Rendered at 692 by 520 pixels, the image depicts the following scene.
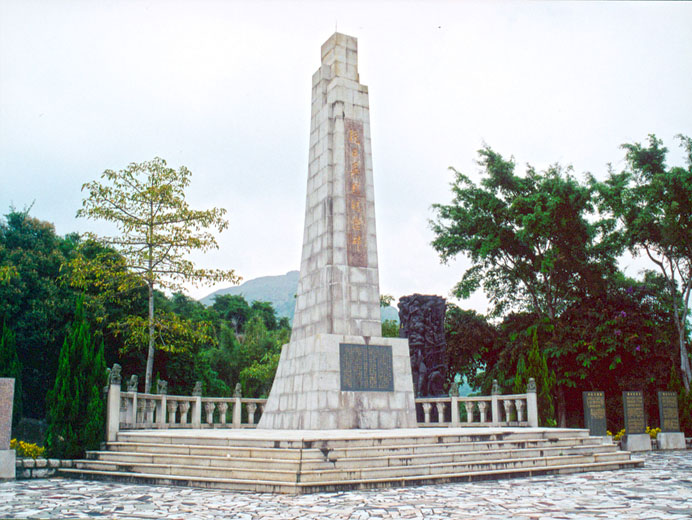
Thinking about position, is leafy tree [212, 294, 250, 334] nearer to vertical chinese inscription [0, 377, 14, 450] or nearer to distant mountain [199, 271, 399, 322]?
vertical chinese inscription [0, 377, 14, 450]

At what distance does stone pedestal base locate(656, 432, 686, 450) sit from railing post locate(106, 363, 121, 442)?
525 inches

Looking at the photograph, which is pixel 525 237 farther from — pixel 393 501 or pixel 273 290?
pixel 273 290

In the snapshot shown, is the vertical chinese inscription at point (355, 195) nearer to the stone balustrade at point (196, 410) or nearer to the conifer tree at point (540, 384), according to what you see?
the stone balustrade at point (196, 410)

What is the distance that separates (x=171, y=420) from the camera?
48.7 ft

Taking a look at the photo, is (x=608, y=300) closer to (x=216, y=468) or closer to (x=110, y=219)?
(x=110, y=219)

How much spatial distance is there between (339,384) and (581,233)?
619 inches

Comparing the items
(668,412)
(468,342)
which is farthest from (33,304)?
(668,412)

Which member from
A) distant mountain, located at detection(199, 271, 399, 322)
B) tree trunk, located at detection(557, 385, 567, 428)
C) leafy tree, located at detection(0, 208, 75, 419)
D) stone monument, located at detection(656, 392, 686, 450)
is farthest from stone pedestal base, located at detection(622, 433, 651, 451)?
distant mountain, located at detection(199, 271, 399, 322)

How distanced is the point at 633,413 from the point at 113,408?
1188 cm

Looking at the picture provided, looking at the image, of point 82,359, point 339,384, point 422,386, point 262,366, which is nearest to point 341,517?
point 339,384

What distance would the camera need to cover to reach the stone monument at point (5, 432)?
1035 centimetres

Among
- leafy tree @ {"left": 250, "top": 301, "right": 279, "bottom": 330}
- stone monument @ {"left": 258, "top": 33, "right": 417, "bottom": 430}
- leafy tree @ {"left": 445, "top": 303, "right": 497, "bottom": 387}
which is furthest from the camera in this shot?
leafy tree @ {"left": 250, "top": 301, "right": 279, "bottom": 330}

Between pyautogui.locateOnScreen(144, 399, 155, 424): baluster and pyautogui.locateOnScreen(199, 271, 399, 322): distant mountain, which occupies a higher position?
pyautogui.locateOnScreen(199, 271, 399, 322): distant mountain

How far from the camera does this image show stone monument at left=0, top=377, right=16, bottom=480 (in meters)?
10.4
